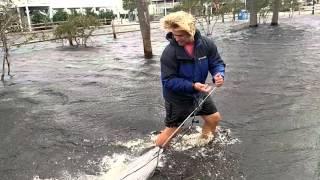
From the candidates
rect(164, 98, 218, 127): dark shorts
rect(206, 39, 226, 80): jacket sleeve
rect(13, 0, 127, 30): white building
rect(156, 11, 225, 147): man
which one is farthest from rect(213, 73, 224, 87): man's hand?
rect(13, 0, 127, 30): white building

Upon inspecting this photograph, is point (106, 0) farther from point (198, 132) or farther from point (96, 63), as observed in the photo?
point (198, 132)

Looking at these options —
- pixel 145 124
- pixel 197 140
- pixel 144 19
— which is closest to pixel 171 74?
pixel 197 140

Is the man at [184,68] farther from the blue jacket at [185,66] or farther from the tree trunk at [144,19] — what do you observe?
the tree trunk at [144,19]

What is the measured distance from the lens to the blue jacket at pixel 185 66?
491 cm

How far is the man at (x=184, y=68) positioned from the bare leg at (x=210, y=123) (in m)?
0.13

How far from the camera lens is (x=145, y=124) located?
7.38 metres

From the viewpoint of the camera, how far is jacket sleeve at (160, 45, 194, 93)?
4879 millimetres

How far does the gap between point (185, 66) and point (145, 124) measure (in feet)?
8.45

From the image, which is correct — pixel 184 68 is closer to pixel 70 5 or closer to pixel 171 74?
pixel 171 74

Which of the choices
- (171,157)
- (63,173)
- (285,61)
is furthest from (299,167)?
(285,61)

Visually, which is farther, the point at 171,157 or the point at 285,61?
the point at 285,61

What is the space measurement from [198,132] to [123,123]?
1491 mm

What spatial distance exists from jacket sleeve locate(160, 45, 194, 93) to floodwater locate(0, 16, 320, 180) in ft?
3.33

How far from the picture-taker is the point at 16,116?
8.47 metres
